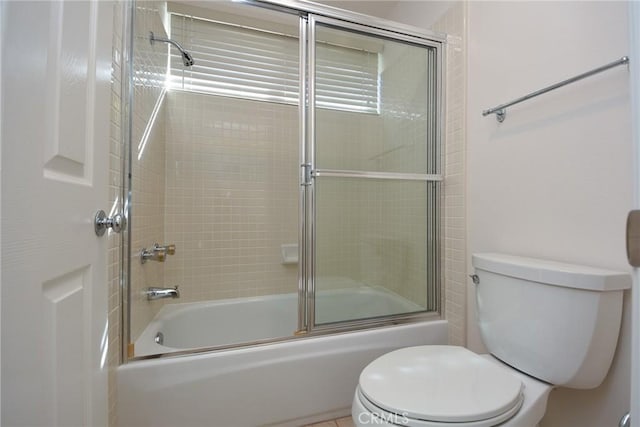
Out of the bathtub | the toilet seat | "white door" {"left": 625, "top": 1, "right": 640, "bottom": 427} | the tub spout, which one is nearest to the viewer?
"white door" {"left": 625, "top": 1, "right": 640, "bottom": 427}

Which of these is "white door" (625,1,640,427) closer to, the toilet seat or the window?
the toilet seat

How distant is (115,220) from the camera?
75 centimetres

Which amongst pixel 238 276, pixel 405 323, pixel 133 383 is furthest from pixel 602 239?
pixel 238 276

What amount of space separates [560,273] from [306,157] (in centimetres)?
100

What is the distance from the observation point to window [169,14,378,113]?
4.97ft

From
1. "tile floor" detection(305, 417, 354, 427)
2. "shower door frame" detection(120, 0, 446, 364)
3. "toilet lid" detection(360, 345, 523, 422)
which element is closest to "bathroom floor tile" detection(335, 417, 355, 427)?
"tile floor" detection(305, 417, 354, 427)

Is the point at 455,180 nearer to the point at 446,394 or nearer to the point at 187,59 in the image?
the point at 446,394

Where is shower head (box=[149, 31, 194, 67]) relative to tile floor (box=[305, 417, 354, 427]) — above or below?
above

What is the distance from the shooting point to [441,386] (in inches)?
31.6

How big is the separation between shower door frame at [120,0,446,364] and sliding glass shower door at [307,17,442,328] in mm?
16

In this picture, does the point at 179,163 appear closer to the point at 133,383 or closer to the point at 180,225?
the point at 180,225

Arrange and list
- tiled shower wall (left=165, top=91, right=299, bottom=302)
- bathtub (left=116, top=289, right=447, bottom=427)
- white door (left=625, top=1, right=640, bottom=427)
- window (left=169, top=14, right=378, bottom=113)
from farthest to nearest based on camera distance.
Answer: tiled shower wall (left=165, top=91, right=299, bottom=302) → window (left=169, top=14, right=378, bottom=113) → bathtub (left=116, top=289, right=447, bottom=427) → white door (left=625, top=1, right=640, bottom=427)

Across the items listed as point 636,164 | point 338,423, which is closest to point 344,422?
point 338,423

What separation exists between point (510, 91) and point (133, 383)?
183 cm
